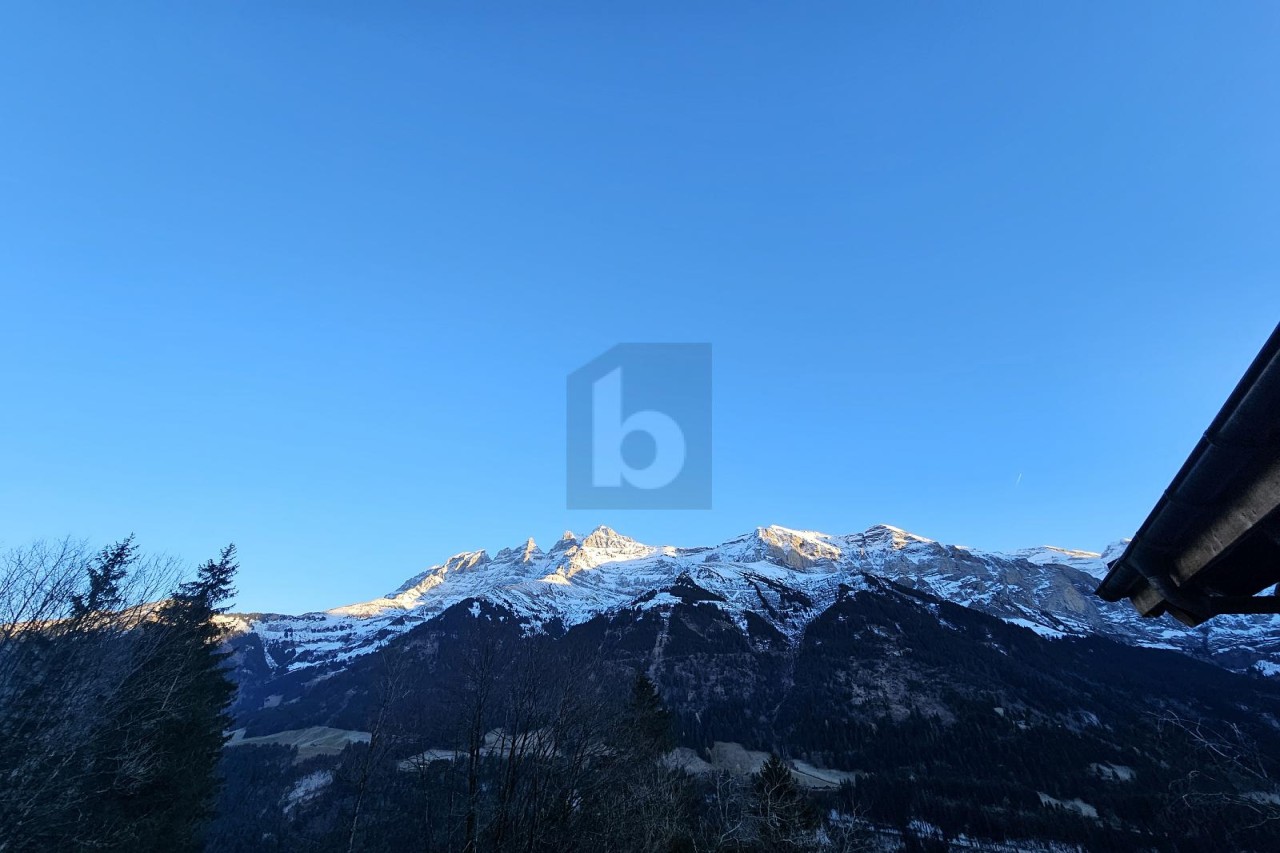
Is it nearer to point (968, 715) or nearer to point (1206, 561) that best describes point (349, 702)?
point (968, 715)

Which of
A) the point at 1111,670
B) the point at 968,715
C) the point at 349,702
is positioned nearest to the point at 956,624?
the point at 1111,670

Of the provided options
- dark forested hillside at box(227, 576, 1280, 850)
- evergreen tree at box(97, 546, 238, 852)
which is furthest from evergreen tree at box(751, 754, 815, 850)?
evergreen tree at box(97, 546, 238, 852)

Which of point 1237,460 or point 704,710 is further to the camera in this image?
point 704,710

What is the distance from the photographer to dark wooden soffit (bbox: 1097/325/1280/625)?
3.56 metres

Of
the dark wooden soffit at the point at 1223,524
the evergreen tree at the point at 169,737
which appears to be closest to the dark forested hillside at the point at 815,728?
the dark wooden soffit at the point at 1223,524

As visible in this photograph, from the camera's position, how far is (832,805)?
95.4 m

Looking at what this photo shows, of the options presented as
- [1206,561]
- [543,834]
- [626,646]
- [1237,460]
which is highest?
[1237,460]

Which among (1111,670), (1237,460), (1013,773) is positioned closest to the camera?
(1237,460)

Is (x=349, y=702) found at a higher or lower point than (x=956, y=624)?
lower

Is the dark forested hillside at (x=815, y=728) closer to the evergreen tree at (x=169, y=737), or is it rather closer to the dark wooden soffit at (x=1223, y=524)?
the dark wooden soffit at (x=1223, y=524)

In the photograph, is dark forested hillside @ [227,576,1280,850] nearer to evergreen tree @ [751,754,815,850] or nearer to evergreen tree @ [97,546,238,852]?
evergreen tree @ [751,754,815,850]

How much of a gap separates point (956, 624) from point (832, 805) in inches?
5151

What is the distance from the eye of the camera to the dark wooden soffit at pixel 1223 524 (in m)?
3.56

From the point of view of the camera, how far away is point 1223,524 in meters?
4.69
